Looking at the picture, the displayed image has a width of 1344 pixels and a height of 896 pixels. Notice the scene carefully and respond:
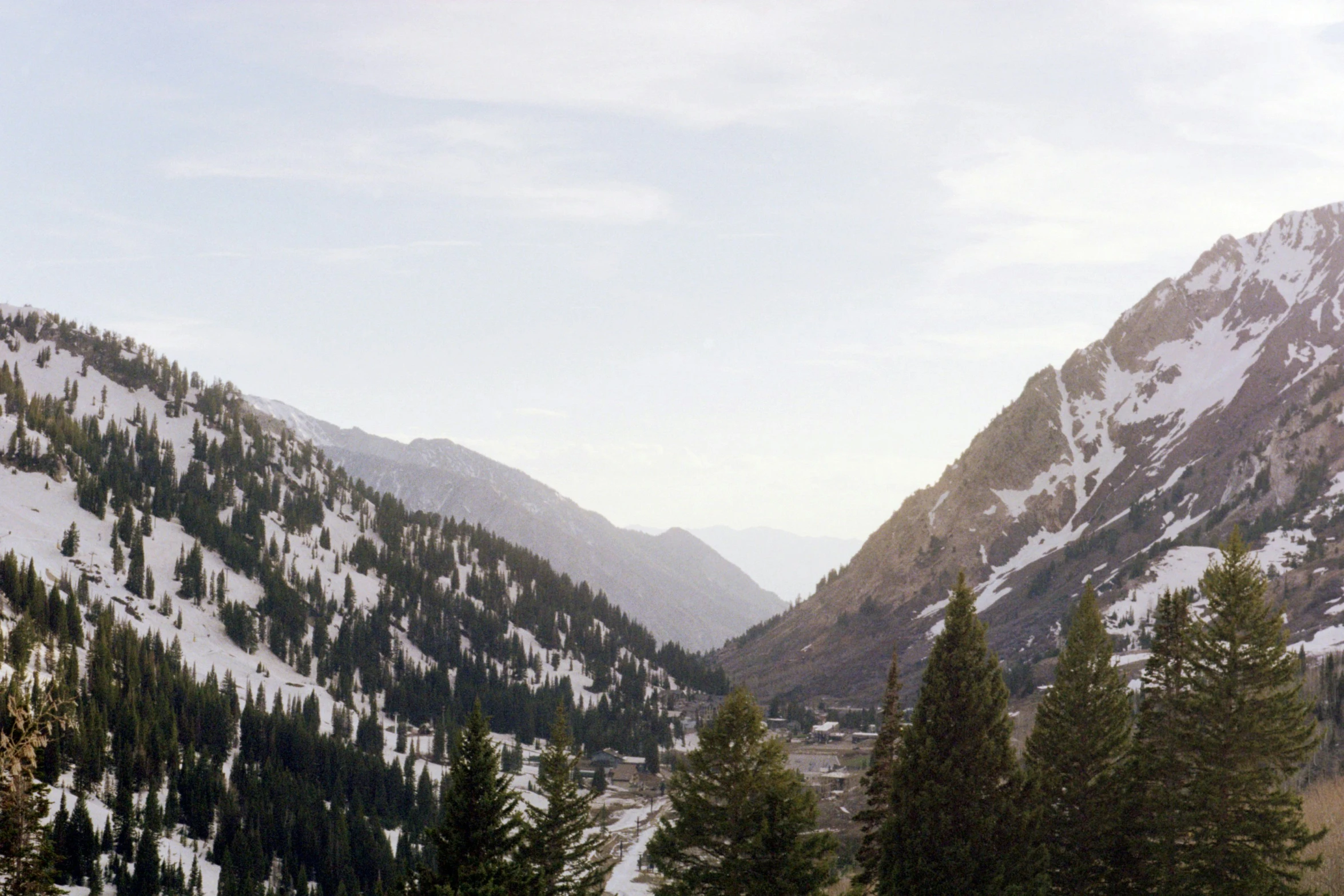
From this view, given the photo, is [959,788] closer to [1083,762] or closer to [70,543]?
[1083,762]

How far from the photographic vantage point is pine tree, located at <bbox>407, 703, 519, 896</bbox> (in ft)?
106

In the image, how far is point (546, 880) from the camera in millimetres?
42000

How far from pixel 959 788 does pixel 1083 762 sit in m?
8.66

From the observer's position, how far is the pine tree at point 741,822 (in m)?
37.6

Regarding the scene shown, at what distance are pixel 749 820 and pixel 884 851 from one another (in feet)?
16.6

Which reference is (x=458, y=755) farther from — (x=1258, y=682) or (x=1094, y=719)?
(x=1258, y=682)

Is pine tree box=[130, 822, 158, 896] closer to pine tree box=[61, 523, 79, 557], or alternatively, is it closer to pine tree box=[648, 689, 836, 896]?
pine tree box=[648, 689, 836, 896]

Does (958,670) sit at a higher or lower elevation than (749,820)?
higher

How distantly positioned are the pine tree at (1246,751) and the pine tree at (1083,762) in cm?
317

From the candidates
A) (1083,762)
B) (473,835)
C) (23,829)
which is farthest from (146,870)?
(1083,762)

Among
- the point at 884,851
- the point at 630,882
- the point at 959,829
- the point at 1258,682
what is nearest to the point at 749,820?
the point at 884,851

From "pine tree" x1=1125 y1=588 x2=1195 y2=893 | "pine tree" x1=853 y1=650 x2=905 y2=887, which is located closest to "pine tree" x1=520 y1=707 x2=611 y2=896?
"pine tree" x1=853 y1=650 x2=905 y2=887

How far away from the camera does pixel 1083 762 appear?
43.4 metres

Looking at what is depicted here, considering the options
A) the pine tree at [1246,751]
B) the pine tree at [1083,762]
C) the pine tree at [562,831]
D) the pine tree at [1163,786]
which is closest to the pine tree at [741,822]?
the pine tree at [562,831]
